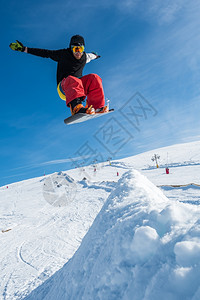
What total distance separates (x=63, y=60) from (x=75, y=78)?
1.87 ft

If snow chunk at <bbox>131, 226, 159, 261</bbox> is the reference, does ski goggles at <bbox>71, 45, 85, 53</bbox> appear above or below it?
above

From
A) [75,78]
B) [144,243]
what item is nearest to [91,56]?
[75,78]

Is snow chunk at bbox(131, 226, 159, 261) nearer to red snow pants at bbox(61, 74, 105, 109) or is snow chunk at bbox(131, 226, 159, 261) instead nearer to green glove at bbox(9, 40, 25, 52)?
red snow pants at bbox(61, 74, 105, 109)

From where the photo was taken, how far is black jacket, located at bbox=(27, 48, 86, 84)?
370 cm

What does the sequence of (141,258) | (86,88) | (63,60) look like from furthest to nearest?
(86,88)
(63,60)
(141,258)

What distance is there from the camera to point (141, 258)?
3.59ft

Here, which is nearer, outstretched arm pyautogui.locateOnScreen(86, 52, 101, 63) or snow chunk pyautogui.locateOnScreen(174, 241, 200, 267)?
snow chunk pyautogui.locateOnScreen(174, 241, 200, 267)

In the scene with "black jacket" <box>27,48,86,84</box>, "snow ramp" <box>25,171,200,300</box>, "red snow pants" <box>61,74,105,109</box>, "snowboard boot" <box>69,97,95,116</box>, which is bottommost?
"snow ramp" <box>25,171,200,300</box>

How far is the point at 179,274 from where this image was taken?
0.84 meters

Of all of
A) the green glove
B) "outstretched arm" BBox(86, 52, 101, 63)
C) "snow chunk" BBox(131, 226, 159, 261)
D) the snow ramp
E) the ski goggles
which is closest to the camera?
the snow ramp

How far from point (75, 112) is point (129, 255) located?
286 cm

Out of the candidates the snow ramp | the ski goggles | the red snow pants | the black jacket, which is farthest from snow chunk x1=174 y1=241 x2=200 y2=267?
the ski goggles

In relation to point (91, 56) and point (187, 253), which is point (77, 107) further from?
point (187, 253)

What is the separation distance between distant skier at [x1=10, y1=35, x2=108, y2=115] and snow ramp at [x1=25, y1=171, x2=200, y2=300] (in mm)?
2453
